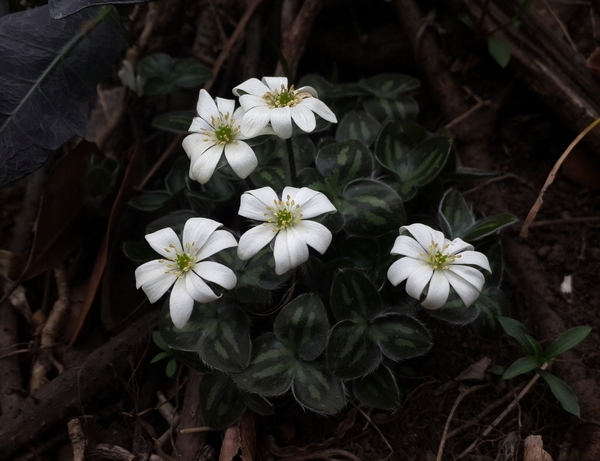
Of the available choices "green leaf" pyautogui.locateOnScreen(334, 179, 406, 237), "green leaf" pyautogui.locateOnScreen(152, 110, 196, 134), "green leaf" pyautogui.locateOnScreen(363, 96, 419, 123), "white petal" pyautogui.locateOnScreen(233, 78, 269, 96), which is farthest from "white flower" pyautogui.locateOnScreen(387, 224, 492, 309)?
"green leaf" pyautogui.locateOnScreen(152, 110, 196, 134)

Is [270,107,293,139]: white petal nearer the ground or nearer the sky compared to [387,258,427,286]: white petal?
nearer the sky

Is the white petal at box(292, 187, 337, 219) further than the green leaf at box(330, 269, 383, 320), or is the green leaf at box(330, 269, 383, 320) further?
the green leaf at box(330, 269, 383, 320)

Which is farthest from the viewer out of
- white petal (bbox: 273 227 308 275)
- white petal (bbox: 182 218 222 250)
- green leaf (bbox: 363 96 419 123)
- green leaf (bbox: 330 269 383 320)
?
green leaf (bbox: 363 96 419 123)

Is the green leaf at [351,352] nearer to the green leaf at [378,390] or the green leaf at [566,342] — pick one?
the green leaf at [378,390]

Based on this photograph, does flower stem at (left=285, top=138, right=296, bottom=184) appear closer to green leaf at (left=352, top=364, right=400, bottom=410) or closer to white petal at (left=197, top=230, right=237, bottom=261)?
white petal at (left=197, top=230, right=237, bottom=261)

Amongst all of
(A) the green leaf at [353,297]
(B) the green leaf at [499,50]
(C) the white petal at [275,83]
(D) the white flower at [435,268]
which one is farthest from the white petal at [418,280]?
(B) the green leaf at [499,50]

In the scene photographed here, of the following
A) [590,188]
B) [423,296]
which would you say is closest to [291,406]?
[423,296]

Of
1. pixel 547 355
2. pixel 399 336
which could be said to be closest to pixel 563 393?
pixel 547 355
